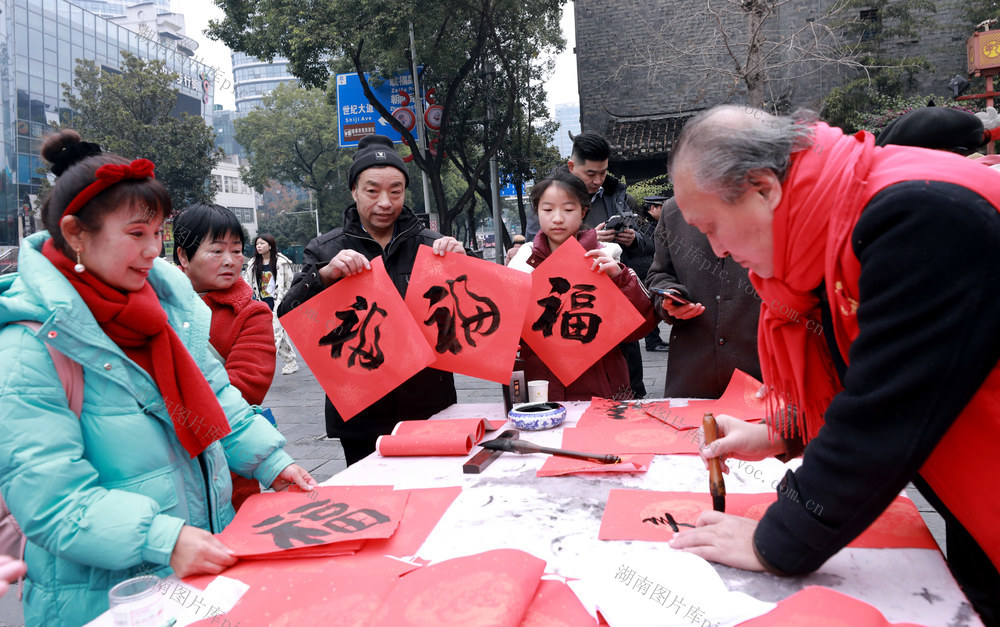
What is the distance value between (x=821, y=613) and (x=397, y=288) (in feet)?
6.34

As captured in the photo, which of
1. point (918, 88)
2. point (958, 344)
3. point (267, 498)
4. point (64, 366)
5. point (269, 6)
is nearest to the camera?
point (958, 344)

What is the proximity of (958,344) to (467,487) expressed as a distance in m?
1.10

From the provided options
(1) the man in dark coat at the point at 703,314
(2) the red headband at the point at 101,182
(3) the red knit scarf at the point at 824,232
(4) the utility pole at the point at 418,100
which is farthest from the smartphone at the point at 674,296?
(4) the utility pole at the point at 418,100

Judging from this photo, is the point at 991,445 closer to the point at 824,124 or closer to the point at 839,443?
the point at 839,443

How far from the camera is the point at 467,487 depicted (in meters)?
1.61

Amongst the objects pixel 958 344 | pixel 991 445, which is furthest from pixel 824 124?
pixel 991 445

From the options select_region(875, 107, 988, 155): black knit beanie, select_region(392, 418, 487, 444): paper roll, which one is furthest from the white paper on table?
select_region(875, 107, 988, 155): black knit beanie

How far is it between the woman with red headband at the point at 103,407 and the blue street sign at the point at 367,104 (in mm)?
12900

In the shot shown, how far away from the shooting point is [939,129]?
2439 mm

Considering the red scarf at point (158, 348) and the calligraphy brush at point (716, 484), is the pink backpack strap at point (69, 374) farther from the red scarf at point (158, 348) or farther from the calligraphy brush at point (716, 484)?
the calligraphy brush at point (716, 484)

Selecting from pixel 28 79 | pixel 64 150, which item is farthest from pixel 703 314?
pixel 28 79

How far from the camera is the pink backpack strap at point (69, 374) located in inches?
53.9

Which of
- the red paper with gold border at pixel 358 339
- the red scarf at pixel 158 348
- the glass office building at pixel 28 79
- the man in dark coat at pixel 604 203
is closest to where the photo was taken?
the red scarf at pixel 158 348

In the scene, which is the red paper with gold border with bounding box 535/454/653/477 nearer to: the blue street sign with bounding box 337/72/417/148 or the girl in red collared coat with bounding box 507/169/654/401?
the girl in red collared coat with bounding box 507/169/654/401
